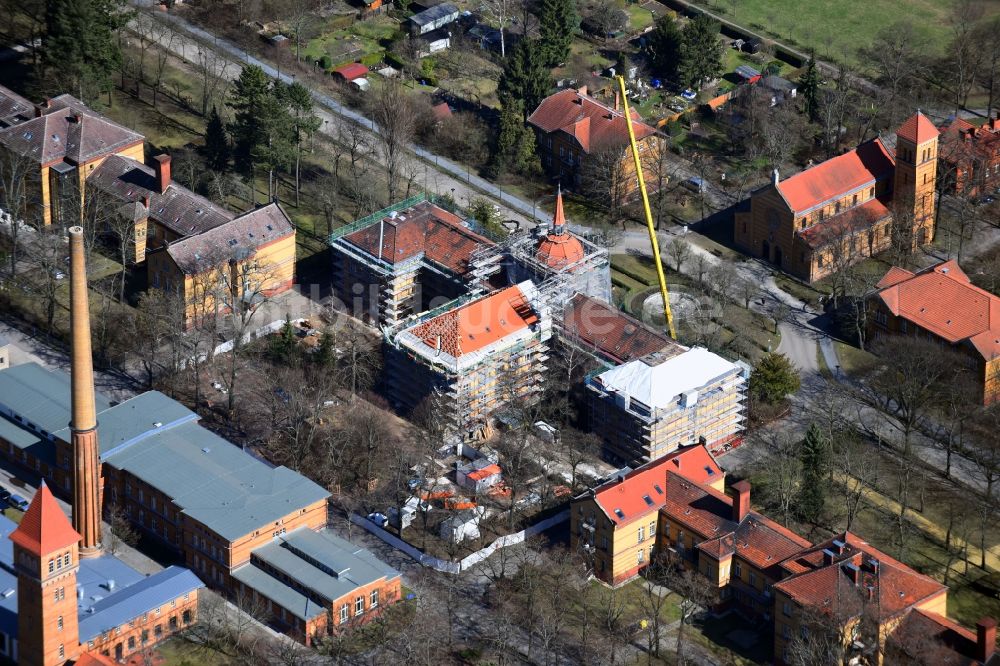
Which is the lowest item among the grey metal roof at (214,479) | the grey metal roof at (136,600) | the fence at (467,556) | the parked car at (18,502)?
the parked car at (18,502)

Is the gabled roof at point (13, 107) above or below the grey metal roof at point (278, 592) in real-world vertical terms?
above

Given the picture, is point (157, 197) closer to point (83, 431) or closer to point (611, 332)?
point (83, 431)

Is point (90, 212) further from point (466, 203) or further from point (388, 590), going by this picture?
point (388, 590)

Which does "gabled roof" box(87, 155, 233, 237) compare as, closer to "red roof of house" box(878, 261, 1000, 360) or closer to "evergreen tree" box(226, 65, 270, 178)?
"evergreen tree" box(226, 65, 270, 178)

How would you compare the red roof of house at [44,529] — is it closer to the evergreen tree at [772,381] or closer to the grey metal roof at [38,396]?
the grey metal roof at [38,396]

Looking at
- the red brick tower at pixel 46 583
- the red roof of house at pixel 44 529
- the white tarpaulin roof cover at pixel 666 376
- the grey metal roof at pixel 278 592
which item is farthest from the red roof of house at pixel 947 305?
the red roof of house at pixel 44 529

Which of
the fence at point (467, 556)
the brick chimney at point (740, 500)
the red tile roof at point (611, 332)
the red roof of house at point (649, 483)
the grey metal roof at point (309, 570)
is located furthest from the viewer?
the red tile roof at point (611, 332)
